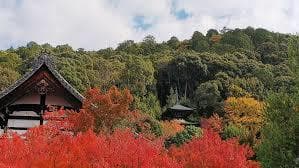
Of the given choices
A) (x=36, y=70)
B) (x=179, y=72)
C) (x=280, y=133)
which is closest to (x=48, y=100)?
(x=36, y=70)

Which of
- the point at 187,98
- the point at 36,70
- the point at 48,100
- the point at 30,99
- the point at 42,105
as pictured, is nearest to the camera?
the point at 36,70

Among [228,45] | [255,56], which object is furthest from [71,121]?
[228,45]

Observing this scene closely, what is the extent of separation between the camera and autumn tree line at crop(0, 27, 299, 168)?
16984mm

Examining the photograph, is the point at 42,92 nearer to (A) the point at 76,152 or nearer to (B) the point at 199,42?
(A) the point at 76,152

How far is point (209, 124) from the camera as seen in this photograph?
56.0 metres

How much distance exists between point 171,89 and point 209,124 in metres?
19.7

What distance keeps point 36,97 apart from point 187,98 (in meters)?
56.0

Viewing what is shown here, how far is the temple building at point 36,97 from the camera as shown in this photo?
19641mm

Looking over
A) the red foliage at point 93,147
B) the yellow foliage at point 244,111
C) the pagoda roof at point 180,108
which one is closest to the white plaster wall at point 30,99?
the red foliage at point 93,147

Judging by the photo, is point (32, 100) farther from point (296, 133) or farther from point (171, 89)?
point (171, 89)

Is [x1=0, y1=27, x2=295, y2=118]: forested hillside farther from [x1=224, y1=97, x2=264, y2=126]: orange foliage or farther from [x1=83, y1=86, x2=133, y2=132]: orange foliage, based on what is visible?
[x1=83, y1=86, x2=133, y2=132]: orange foliage

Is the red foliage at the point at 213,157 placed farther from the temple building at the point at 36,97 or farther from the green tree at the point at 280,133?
the temple building at the point at 36,97

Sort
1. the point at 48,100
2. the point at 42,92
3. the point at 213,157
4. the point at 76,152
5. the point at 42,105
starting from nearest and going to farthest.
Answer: the point at 76,152, the point at 213,157, the point at 42,92, the point at 42,105, the point at 48,100

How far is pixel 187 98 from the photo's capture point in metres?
75.2
